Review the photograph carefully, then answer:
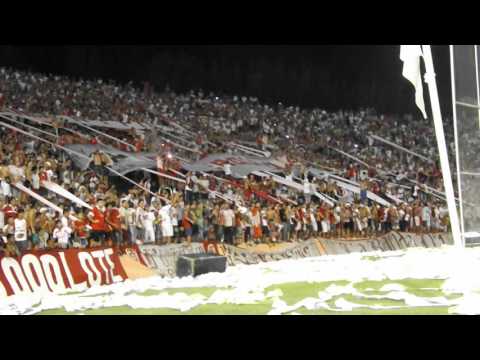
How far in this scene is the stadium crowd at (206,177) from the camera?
41.7ft

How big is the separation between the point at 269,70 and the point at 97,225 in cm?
1543

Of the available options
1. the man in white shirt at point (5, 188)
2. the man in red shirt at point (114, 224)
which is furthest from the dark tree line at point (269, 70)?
the man in red shirt at point (114, 224)

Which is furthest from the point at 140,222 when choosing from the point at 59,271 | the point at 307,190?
the point at 307,190

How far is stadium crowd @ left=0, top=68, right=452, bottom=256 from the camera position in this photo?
41.7ft

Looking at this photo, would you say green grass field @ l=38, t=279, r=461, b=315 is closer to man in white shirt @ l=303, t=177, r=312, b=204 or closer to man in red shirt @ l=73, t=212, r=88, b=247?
man in red shirt @ l=73, t=212, r=88, b=247

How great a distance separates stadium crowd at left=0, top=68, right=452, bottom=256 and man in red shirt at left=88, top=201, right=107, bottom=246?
22 millimetres

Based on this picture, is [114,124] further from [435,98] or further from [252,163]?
[435,98]

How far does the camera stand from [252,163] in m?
19.1

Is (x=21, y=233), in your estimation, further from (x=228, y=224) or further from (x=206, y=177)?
(x=206, y=177)

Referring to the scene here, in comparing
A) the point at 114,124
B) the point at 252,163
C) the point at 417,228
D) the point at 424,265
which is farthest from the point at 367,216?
the point at 114,124

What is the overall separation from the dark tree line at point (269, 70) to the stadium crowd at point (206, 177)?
949 millimetres

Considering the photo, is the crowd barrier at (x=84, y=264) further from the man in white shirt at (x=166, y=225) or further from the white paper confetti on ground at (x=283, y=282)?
the man in white shirt at (x=166, y=225)

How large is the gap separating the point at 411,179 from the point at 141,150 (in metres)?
10.5

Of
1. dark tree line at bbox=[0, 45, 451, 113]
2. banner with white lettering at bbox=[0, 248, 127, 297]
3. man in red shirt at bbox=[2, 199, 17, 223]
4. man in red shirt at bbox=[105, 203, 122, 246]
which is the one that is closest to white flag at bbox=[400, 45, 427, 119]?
banner with white lettering at bbox=[0, 248, 127, 297]
